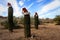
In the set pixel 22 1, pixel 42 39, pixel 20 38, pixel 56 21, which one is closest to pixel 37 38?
pixel 42 39

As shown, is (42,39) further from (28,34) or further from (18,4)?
(18,4)

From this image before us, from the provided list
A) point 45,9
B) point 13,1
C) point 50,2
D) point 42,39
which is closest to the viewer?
point 42,39

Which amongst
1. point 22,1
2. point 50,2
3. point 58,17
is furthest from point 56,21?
point 22,1

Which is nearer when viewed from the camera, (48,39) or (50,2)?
(48,39)

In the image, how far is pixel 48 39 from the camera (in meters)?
11.6

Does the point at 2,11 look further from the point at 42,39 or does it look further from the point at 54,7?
the point at 42,39

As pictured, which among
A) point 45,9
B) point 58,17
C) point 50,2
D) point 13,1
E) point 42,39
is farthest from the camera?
point 58,17

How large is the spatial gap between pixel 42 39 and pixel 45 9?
1431 centimetres

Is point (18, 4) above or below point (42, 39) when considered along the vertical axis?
above

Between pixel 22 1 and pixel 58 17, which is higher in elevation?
pixel 22 1

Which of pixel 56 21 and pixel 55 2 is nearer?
pixel 55 2

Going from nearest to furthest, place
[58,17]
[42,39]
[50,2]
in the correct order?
[42,39] < [50,2] < [58,17]

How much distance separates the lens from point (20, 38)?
11742 millimetres

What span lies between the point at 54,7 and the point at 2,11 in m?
8.12
